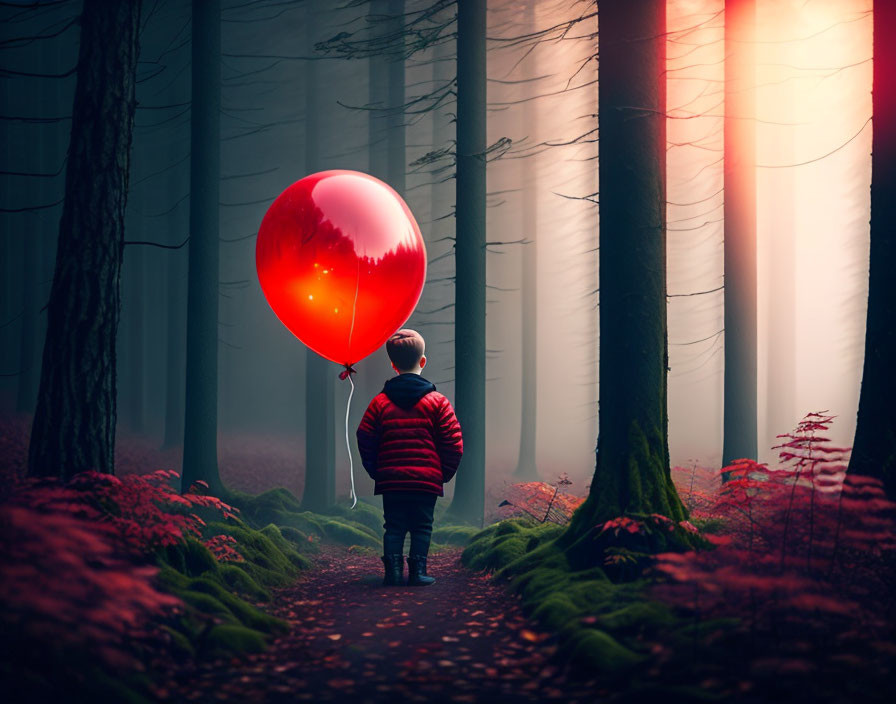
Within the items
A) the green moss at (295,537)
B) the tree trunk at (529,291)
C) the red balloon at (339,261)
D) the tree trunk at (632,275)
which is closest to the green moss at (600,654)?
the tree trunk at (632,275)

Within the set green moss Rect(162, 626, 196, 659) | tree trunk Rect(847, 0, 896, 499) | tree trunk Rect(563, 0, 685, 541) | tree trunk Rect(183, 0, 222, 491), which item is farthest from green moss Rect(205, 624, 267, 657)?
tree trunk Rect(183, 0, 222, 491)

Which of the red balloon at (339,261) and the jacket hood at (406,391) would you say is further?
the jacket hood at (406,391)

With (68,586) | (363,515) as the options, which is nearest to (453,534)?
(363,515)

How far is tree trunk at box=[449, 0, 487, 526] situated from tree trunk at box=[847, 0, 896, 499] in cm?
599

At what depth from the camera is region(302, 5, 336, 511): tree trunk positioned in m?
14.8

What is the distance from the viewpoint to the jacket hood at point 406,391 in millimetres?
6527

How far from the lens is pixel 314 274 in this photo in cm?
623

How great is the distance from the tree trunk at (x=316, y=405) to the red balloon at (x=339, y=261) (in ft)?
26.8

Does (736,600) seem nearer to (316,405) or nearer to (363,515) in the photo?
(363,515)

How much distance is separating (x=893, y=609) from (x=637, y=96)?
456cm

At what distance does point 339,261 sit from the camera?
20.3ft

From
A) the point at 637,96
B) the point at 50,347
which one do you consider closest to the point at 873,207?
the point at 637,96

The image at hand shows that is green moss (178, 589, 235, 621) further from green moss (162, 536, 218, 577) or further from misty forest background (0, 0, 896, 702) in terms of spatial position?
green moss (162, 536, 218, 577)

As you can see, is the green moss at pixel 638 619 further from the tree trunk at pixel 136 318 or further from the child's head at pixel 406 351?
the tree trunk at pixel 136 318
